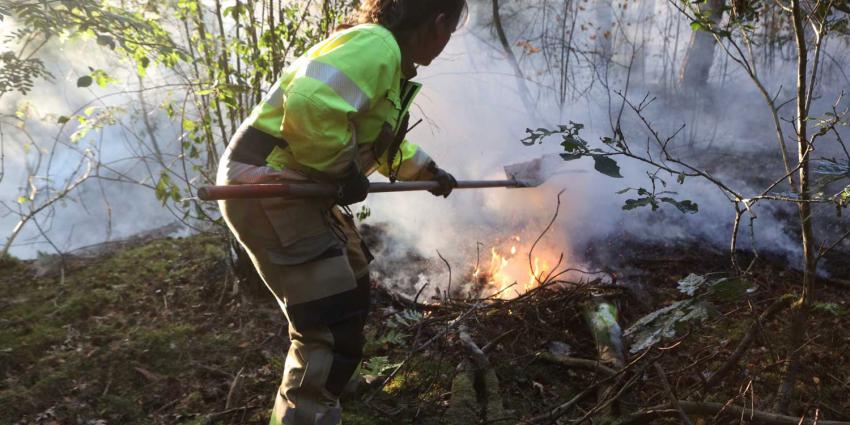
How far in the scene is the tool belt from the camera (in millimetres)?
2385

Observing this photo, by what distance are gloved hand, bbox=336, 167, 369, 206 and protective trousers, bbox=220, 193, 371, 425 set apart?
0.37ft

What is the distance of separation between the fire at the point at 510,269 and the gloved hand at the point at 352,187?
90.9 inches

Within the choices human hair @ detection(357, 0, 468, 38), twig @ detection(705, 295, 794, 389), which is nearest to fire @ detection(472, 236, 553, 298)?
twig @ detection(705, 295, 794, 389)

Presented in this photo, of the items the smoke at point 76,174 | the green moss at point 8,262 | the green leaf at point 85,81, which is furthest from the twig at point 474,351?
the smoke at point 76,174

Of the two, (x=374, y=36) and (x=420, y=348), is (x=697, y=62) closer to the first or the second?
(x=420, y=348)

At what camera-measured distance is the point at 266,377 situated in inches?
134

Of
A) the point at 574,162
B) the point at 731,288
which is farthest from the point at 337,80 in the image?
the point at 574,162

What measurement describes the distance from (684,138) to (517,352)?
16.9ft

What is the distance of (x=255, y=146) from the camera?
240cm

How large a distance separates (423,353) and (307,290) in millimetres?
1351

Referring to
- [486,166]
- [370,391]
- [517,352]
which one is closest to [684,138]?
[486,166]

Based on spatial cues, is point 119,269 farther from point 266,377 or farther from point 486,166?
point 486,166

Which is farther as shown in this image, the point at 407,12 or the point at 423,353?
the point at 423,353

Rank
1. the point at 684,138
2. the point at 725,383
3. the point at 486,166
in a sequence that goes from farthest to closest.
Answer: the point at 684,138, the point at 486,166, the point at 725,383
